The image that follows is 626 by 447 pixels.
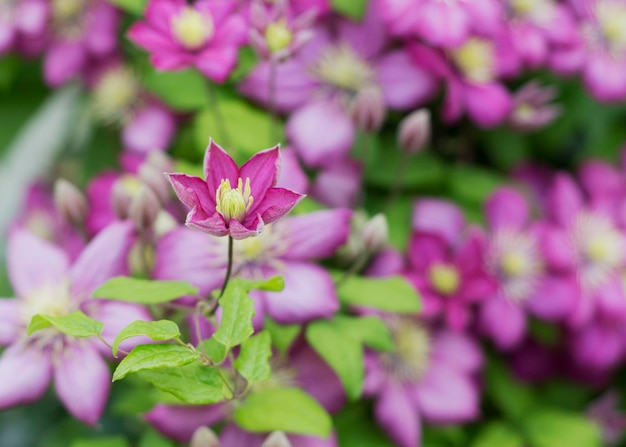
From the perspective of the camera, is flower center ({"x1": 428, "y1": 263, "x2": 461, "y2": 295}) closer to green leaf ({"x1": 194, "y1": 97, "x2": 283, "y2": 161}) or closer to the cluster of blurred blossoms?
the cluster of blurred blossoms

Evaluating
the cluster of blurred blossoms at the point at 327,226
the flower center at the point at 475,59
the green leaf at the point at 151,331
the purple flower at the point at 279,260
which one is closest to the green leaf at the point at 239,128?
the cluster of blurred blossoms at the point at 327,226

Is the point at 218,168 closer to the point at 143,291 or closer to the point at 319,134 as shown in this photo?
the point at 143,291

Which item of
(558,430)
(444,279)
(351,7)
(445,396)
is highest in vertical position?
(351,7)

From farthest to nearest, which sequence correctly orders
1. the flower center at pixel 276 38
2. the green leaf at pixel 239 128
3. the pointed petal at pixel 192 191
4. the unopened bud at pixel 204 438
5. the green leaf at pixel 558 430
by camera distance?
the green leaf at pixel 558 430 → the green leaf at pixel 239 128 → the flower center at pixel 276 38 → the unopened bud at pixel 204 438 → the pointed petal at pixel 192 191

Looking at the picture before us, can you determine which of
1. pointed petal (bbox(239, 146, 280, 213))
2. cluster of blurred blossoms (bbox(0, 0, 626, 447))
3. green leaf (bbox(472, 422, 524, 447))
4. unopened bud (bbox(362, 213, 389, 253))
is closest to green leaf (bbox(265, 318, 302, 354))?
cluster of blurred blossoms (bbox(0, 0, 626, 447))

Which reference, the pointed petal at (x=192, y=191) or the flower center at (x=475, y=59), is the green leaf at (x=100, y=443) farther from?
the flower center at (x=475, y=59)

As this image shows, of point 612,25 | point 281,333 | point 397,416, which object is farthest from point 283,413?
point 612,25
